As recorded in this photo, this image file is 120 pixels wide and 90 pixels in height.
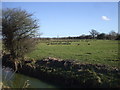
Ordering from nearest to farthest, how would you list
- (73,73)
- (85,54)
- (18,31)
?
1. (73,73)
2. (18,31)
3. (85,54)

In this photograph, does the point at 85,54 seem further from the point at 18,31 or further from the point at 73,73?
the point at 73,73

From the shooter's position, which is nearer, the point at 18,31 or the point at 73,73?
the point at 73,73

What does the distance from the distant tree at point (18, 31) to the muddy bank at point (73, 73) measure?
3.09 metres

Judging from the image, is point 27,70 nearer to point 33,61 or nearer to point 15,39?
point 33,61

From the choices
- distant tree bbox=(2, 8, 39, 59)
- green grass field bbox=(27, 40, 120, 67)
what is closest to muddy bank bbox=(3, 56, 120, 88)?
green grass field bbox=(27, 40, 120, 67)

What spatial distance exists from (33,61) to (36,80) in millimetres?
5462

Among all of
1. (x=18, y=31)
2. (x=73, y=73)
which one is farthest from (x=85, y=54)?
(x=73, y=73)

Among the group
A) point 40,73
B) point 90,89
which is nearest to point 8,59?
point 40,73

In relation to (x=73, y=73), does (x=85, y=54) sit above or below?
above

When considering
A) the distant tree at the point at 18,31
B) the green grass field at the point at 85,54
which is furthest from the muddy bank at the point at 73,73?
the distant tree at the point at 18,31

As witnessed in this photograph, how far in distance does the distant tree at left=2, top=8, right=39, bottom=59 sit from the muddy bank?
10.1ft

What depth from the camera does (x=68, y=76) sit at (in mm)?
16594

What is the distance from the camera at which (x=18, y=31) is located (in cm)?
2477

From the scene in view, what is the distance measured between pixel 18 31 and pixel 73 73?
1113cm
